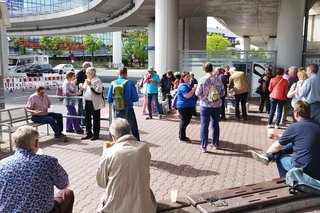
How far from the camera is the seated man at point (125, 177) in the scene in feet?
11.0

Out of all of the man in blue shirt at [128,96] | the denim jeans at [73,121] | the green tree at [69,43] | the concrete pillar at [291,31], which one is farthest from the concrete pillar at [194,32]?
the green tree at [69,43]

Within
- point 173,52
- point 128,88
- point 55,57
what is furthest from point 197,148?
point 55,57

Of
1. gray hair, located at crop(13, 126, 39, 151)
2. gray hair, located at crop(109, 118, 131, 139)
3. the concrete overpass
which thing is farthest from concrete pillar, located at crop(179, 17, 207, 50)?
gray hair, located at crop(13, 126, 39, 151)

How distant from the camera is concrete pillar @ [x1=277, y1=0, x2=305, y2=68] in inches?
631

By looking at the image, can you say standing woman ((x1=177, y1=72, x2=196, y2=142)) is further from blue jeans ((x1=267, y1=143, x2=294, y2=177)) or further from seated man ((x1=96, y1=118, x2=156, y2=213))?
seated man ((x1=96, y1=118, x2=156, y2=213))

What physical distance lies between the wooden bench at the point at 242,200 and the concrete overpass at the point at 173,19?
42.8 feet

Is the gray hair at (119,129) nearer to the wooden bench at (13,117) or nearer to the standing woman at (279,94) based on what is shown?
the wooden bench at (13,117)

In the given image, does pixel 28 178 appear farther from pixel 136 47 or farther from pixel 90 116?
pixel 136 47

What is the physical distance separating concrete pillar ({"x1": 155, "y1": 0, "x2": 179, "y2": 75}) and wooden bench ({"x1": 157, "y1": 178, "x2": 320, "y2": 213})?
13.1 metres

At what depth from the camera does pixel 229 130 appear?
32.8 feet

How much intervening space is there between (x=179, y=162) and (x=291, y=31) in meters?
11.7

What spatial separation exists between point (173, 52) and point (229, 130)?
813 centimetres

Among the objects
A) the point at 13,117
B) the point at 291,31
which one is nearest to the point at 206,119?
the point at 13,117

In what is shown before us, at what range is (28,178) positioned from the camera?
3.04 meters
